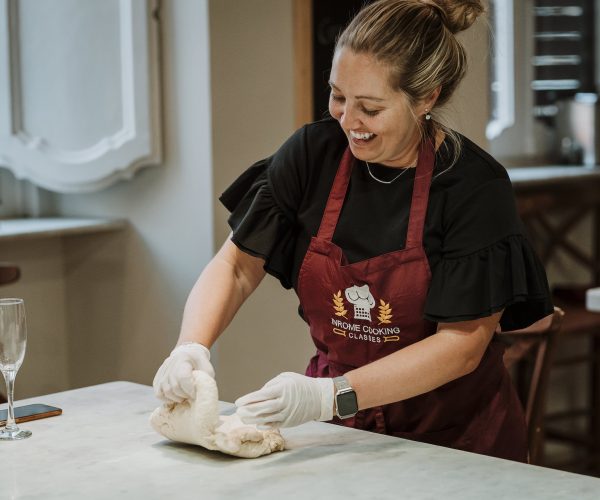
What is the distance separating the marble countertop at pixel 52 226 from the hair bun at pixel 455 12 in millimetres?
1919

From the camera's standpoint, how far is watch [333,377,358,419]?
1.75 metres

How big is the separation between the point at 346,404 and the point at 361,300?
0.88ft

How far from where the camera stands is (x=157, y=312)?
3678 millimetres

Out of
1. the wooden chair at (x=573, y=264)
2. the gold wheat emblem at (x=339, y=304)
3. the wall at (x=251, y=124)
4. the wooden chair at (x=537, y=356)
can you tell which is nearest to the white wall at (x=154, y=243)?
the wall at (x=251, y=124)

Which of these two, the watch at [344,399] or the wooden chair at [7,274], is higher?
the wooden chair at [7,274]

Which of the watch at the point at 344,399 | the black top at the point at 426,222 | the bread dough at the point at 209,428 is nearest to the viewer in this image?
the bread dough at the point at 209,428

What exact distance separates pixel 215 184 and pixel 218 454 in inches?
73.0

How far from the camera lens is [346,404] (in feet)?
5.75

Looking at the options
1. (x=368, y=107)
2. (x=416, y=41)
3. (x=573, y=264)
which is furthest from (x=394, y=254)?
(x=573, y=264)

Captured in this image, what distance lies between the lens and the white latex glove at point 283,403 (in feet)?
5.45

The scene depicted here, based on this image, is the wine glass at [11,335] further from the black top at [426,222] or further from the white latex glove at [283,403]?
the black top at [426,222]

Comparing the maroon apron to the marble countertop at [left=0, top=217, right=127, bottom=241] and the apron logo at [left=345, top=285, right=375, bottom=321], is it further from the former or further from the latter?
the marble countertop at [left=0, top=217, right=127, bottom=241]

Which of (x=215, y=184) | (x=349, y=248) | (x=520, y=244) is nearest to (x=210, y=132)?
(x=215, y=184)

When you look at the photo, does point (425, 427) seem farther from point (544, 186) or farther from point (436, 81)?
point (544, 186)
